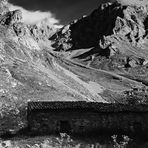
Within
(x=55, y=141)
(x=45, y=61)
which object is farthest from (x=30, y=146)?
(x=45, y=61)

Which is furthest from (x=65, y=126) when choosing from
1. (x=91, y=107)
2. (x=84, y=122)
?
(x=91, y=107)

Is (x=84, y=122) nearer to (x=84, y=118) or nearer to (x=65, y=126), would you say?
(x=84, y=118)

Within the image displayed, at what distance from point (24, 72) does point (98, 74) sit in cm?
9489

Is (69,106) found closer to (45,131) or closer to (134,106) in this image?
(45,131)

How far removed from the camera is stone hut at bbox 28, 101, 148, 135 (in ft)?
89.0

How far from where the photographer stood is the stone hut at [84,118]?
27125 mm

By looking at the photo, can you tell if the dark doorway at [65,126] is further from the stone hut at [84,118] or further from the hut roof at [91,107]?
the hut roof at [91,107]

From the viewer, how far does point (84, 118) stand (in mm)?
27500

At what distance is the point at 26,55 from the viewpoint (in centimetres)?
9206

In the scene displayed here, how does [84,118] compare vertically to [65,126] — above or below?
above

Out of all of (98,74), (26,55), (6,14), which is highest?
(6,14)

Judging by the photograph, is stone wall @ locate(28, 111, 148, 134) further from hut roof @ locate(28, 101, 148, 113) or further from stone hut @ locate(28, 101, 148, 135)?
hut roof @ locate(28, 101, 148, 113)

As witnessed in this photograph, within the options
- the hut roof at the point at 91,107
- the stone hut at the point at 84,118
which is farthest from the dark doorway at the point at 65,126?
the hut roof at the point at 91,107

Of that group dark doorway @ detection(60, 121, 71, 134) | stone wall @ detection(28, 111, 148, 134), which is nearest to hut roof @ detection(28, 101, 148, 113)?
stone wall @ detection(28, 111, 148, 134)
